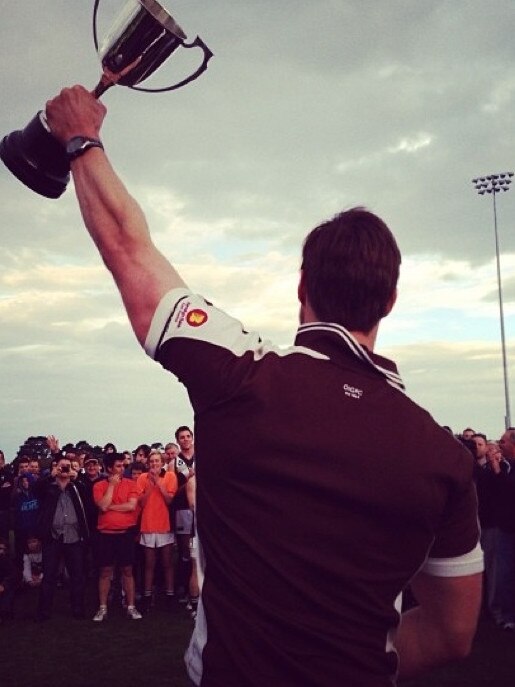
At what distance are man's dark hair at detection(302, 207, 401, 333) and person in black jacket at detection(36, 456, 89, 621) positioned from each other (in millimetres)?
9894

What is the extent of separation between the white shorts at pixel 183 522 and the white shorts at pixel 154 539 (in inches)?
8.5

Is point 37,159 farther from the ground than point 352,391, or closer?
farther from the ground

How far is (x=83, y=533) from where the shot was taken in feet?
35.1

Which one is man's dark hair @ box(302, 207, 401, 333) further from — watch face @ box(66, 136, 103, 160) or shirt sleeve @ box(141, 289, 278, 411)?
watch face @ box(66, 136, 103, 160)

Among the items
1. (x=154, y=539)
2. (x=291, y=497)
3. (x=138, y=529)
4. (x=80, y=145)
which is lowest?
(x=154, y=539)

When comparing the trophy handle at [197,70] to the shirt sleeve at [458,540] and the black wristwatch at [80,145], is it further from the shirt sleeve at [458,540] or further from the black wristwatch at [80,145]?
the shirt sleeve at [458,540]

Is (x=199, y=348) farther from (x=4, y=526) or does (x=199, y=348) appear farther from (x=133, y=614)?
(x=4, y=526)

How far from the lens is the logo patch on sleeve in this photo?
1308 millimetres

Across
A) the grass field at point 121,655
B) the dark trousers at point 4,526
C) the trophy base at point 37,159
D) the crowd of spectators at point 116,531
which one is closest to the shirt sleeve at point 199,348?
the trophy base at point 37,159

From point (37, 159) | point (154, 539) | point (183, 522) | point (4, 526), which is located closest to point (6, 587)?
point (4, 526)

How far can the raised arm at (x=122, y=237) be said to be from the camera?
1.35m

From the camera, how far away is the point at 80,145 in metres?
1.53

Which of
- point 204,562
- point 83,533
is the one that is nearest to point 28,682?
point 83,533

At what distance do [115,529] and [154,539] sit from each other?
2.18 feet
